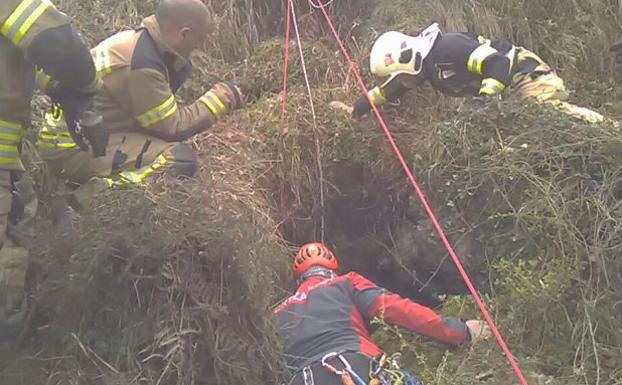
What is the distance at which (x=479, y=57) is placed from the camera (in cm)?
482

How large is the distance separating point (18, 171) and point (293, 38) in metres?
3.08

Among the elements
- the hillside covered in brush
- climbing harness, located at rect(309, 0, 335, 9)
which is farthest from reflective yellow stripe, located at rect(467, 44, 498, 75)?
climbing harness, located at rect(309, 0, 335, 9)

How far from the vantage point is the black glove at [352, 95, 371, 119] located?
515 cm

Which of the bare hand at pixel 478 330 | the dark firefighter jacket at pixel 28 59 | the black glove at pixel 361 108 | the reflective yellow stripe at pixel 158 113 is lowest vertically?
the bare hand at pixel 478 330

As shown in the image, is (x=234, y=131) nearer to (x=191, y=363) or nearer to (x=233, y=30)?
(x=233, y=30)

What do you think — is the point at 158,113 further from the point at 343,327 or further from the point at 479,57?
the point at 479,57

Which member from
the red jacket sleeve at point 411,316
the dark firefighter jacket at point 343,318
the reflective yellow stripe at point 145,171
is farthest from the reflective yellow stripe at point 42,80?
the red jacket sleeve at point 411,316

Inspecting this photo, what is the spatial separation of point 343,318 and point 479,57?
1847 mm

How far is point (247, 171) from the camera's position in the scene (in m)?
4.87

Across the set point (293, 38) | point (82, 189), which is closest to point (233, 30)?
point (293, 38)

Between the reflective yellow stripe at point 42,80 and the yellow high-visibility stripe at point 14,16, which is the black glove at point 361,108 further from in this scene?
the yellow high-visibility stripe at point 14,16

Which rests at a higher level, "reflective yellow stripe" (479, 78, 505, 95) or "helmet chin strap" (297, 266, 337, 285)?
"reflective yellow stripe" (479, 78, 505, 95)

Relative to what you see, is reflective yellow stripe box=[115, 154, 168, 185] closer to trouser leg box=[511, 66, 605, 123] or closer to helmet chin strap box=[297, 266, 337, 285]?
helmet chin strap box=[297, 266, 337, 285]

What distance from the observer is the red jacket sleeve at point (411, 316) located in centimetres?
385
